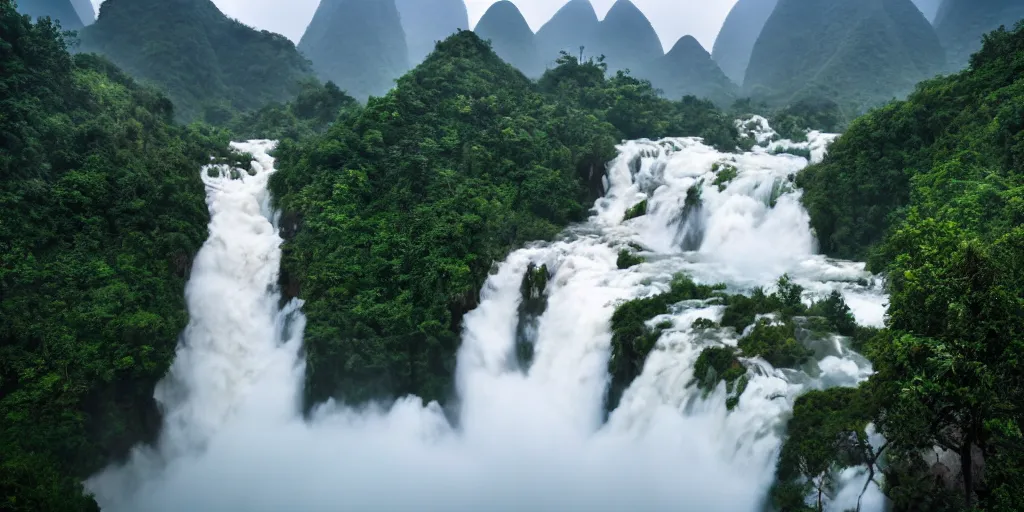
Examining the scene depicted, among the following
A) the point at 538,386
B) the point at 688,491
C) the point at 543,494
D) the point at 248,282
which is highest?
the point at 248,282

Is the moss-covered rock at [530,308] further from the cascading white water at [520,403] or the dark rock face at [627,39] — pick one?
the dark rock face at [627,39]

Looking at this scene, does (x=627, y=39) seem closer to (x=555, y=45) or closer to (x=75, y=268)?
(x=555, y=45)

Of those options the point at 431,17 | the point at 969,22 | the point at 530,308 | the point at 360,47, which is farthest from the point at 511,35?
the point at 530,308

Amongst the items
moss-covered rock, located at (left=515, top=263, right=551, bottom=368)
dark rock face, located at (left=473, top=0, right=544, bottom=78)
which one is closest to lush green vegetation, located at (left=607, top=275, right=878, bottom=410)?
moss-covered rock, located at (left=515, top=263, right=551, bottom=368)

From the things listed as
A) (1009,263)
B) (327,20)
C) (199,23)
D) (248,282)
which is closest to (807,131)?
(1009,263)

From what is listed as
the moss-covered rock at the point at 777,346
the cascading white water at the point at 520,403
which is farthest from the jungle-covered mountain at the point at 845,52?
the moss-covered rock at the point at 777,346

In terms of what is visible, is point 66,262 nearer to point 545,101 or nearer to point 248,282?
point 248,282
